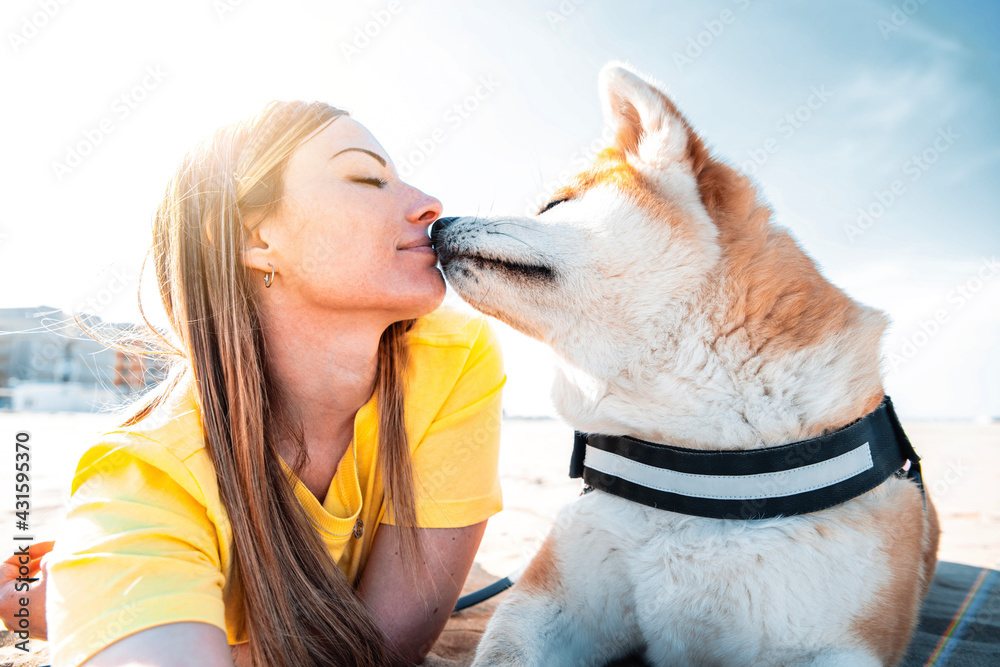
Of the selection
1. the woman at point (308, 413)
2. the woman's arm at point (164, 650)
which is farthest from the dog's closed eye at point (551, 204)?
the woman's arm at point (164, 650)

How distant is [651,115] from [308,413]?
156cm

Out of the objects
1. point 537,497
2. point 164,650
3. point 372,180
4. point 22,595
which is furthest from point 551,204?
point 537,497

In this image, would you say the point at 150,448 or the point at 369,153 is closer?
the point at 150,448

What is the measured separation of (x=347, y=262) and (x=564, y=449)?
734 centimetres

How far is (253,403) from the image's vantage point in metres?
1.75

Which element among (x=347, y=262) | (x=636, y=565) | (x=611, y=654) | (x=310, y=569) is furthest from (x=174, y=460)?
(x=611, y=654)

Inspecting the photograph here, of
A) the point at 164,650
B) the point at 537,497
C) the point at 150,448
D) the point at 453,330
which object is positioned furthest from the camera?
the point at 537,497

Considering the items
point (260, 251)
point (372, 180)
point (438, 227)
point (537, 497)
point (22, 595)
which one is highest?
point (372, 180)

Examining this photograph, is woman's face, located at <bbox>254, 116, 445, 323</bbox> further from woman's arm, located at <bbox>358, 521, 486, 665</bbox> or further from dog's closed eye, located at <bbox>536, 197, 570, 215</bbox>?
woman's arm, located at <bbox>358, 521, 486, 665</bbox>

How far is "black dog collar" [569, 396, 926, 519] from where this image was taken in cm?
143

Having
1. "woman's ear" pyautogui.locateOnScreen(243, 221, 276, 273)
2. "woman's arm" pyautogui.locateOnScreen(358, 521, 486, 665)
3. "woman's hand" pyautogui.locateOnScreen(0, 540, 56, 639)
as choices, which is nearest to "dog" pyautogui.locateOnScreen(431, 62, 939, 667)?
"woman's arm" pyautogui.locateOnScreen(358, 521, 486, 665)

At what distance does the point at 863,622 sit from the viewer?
4.56ft

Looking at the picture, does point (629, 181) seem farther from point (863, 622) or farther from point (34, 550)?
point (34, 550)

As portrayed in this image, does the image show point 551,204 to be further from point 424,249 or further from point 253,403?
point 253,403
